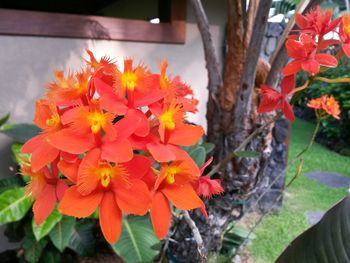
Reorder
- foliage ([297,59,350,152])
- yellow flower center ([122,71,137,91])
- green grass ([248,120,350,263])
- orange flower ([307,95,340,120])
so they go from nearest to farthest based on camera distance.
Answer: yellow flower center ([122,71,137,91]) < orange flower ([307,95,340,120]) < green grass ([248,120,350,263]) < foliage ([297,59,350,152])

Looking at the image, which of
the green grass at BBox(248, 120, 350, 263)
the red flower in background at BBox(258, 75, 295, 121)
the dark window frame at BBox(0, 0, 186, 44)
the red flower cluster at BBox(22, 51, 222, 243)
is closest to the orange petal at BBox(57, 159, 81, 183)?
the red flower cluster at BBox(22, 51, 222, 243)

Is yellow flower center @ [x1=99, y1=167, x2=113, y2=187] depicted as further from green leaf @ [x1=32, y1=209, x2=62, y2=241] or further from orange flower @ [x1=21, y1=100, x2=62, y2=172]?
green leaf @ [x1=32, y1=209, x2=62, y2=241]

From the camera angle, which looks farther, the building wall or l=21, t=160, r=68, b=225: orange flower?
the building wall

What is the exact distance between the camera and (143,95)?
0.55m

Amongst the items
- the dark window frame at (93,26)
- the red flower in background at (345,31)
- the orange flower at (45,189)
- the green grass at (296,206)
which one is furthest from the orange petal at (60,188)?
the green grass at (296,206)

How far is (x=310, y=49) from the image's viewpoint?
2.29ft

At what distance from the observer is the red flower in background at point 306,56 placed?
27.2 inches

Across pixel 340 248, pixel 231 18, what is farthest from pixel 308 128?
pixel 340 248

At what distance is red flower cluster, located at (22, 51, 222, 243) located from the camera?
45 cm

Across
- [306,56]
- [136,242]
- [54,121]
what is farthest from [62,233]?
[306,56]

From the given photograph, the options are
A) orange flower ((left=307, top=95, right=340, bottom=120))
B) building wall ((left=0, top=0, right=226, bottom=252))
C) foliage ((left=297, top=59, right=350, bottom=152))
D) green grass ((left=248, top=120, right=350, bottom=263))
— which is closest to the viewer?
orange flower ((left=307, top=95, right=340, bottom=120))

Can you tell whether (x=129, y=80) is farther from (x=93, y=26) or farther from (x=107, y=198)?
(x=93, y=26)

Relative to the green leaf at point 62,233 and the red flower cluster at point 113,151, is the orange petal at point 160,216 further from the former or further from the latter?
the green leaf at point 62,233

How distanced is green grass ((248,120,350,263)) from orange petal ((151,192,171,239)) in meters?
2.14
